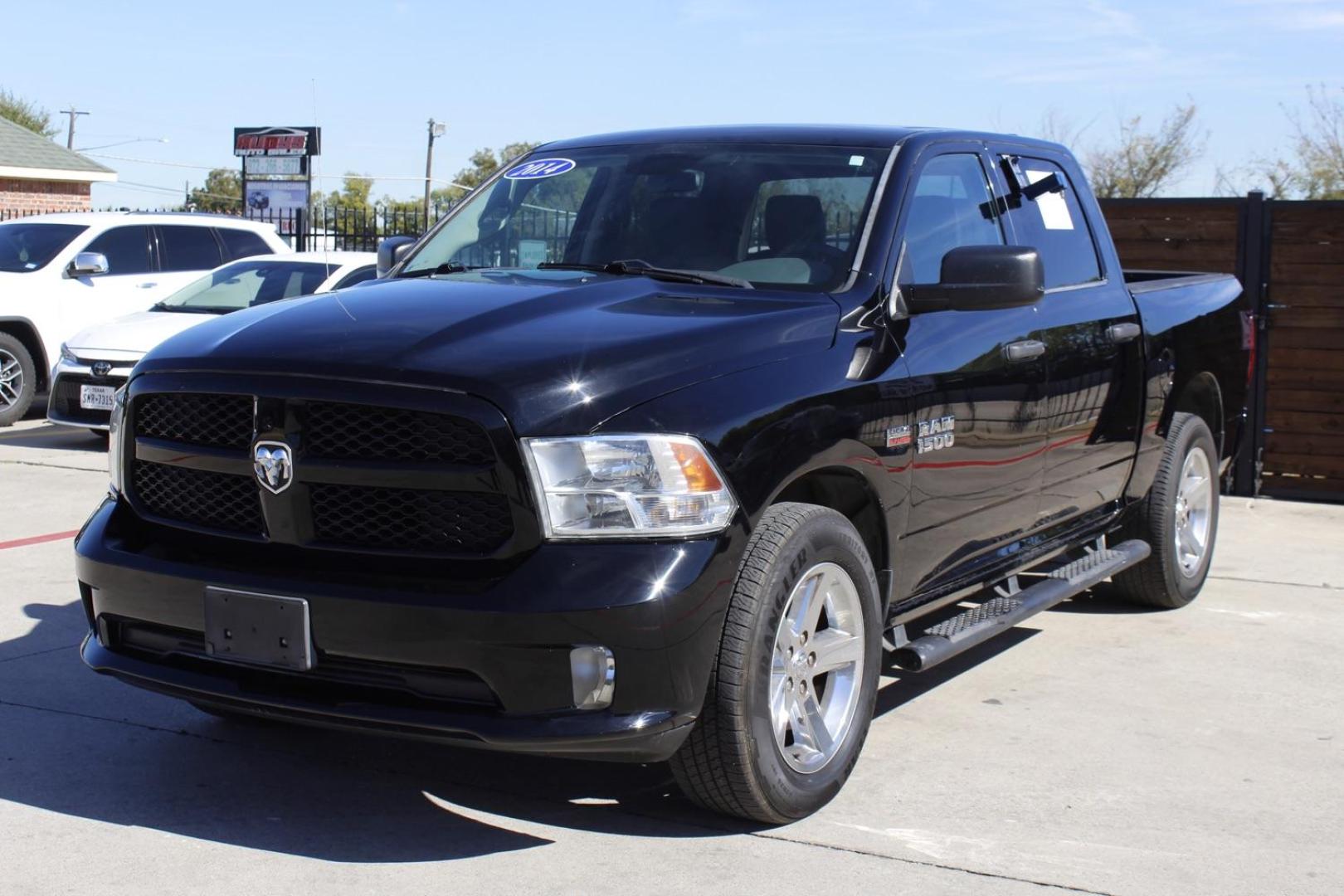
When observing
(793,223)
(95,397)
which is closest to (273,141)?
(95,397)

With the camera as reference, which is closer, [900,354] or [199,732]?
[900,354]

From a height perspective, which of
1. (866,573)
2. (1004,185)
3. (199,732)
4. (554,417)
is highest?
(1004,185)

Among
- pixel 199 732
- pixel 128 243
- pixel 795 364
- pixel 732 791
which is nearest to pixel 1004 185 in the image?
pixel 795 364

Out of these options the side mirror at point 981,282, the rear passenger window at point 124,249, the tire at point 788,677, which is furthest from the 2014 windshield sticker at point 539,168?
the rear passenger window at point 124,249

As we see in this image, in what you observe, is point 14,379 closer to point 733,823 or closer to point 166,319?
point 166,319

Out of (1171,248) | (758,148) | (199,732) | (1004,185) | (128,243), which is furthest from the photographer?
(128,243)

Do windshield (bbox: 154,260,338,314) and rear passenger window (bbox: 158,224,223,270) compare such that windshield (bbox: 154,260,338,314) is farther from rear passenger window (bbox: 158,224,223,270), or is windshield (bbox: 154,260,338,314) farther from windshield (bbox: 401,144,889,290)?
windshield (bbox: 401,144,889,290)

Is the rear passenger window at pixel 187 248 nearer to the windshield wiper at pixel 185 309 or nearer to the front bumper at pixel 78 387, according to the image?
the windshield wiper at pixel 185 309

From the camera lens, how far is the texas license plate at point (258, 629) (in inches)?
146

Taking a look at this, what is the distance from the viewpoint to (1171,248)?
10680 millimetres

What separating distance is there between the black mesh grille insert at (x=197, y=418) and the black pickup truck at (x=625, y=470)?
0.04 feet

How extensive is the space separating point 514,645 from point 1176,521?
14.2 ft

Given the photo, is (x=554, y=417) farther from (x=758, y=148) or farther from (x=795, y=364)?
(x=758, y=148)

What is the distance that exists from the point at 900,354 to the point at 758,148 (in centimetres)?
101
